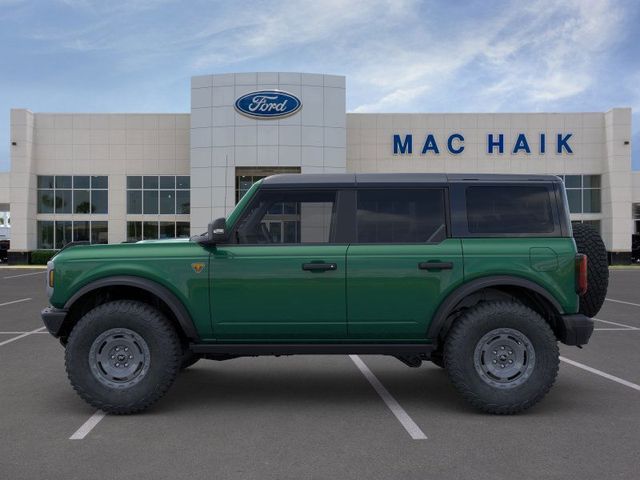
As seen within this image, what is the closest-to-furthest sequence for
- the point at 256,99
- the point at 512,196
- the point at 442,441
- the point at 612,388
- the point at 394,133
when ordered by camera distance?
the point at 442,441
the point at 512,196
the point at 612,388
the point at 256,99
the point at 394,133

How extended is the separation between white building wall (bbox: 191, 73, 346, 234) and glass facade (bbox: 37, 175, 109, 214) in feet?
23.7

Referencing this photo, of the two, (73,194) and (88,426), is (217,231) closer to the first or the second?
(88,426)

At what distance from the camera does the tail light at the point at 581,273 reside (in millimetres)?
5266

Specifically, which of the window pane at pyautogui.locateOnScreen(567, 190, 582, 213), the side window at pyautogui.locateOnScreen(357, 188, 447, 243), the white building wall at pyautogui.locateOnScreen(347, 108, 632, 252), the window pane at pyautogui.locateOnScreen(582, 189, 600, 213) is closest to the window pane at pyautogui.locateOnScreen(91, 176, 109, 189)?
the white building wall at pyautogui.locateOnScreen(347, 108, 632, 252)

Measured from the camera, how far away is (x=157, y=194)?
122 feet

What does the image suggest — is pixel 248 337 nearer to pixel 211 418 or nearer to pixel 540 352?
pixel 211 418

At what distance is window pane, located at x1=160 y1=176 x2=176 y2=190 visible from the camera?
37062mm

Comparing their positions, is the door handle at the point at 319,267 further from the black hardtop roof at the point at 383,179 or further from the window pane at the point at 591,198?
the window pane at the point at 591,198

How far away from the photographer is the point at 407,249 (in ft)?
17.4

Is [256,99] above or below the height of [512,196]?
above

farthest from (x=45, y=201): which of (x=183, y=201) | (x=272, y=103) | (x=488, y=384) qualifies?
(x=488, y=384)

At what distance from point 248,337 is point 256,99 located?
29.1m

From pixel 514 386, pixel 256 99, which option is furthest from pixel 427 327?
pixel 256 99

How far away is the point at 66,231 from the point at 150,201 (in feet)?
18.9
